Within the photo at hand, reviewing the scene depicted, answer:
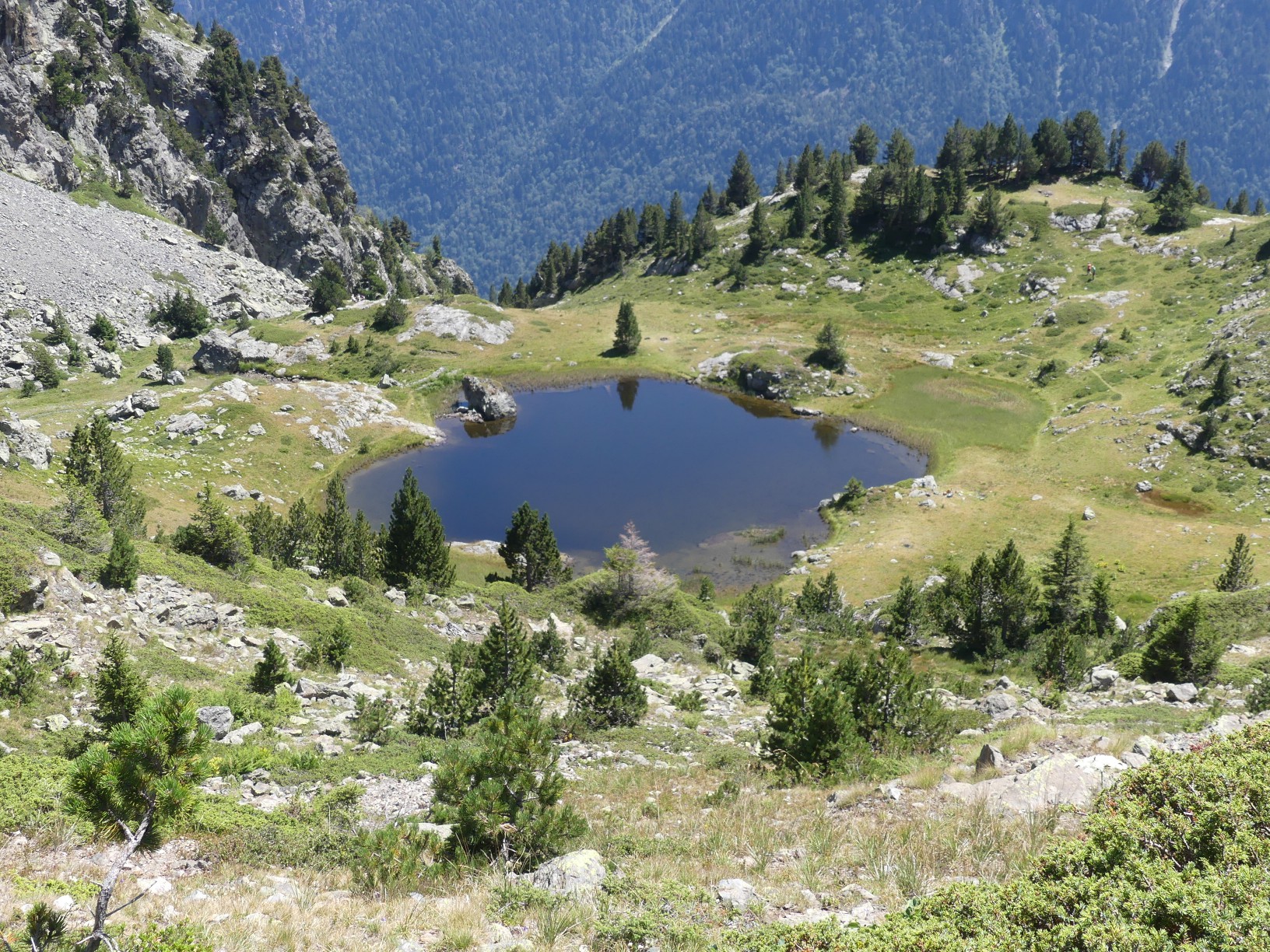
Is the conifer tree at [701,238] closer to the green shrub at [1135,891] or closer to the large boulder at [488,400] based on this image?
the large boulder at [488,400]

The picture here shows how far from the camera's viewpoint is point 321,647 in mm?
22344

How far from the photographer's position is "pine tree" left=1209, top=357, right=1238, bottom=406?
6575 centimetres

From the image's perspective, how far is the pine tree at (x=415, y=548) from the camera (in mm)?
35219

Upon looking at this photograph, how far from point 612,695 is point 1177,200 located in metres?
132

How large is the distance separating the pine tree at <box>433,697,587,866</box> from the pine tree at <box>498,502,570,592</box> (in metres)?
27.9

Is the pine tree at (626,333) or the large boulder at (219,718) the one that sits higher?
the pine tree at (626,333)

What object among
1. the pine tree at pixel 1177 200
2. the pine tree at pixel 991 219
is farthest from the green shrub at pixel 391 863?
the pine tree at pixel 1177 200

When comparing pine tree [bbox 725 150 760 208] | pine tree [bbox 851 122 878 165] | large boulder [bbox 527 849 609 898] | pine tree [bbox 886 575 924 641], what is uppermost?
pine tree [bbox 851 122 878 165]

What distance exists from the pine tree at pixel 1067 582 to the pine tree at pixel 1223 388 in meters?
43.1

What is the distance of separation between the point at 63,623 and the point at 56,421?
5080cm

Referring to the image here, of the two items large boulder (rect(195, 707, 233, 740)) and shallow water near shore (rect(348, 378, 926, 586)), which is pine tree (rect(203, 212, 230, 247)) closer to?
shallow water near shore (rect(348, 378, 926, 586))

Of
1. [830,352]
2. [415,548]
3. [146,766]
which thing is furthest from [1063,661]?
[830,352]

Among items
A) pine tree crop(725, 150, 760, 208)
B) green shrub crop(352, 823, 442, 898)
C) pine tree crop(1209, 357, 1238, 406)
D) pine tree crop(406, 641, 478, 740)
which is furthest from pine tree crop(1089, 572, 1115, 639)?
pine tree crop(725, 150, 760, 208)

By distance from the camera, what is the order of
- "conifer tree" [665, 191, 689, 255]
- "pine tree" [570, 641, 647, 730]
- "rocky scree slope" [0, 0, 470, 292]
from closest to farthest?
"pine tree" [570, 641, 647, 730] → "rocky scree slope" [0, 0, 470, 292] → "conifer tree" [665, 191, 689, 255]
